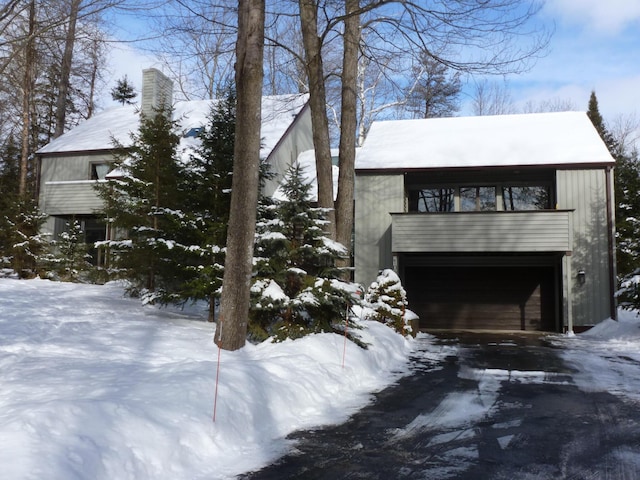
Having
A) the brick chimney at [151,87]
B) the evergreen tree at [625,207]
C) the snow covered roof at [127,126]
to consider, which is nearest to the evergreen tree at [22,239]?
the snow covered roof at [127,126]

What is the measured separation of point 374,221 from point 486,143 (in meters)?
5.10

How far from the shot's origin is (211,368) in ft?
20.5

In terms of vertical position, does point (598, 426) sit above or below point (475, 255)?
below

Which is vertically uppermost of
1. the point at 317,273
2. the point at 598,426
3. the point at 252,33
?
the point at 252,33

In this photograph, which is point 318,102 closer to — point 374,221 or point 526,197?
point 374,221

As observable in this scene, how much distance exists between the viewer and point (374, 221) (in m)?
19.9

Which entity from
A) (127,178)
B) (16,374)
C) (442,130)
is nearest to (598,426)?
(16,374)

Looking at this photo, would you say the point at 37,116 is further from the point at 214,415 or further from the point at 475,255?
the point at 214,415

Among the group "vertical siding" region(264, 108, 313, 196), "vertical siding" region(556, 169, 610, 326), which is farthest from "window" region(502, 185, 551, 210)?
"vertical siding" region(264, 108, 313, 196)

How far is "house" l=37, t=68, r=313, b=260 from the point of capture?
2192 cm

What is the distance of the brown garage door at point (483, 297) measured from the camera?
1995 centimetres

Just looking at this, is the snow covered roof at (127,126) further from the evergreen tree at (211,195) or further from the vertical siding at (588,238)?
the vertical siding at (588,238)

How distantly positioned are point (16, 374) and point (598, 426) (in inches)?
246

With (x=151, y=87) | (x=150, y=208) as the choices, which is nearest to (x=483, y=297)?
(x=150, y=208)
